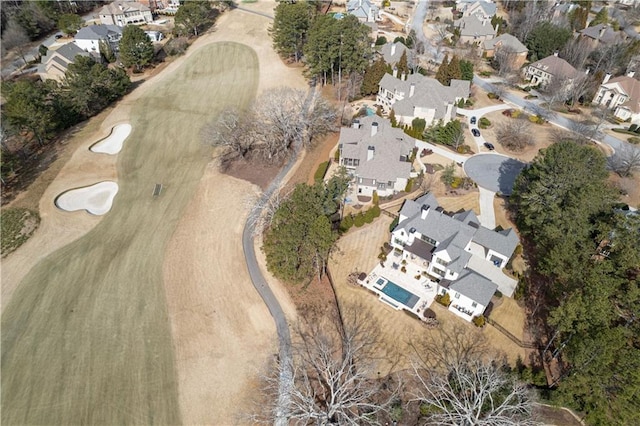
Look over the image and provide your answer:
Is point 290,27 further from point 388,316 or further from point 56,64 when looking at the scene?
point 388,316

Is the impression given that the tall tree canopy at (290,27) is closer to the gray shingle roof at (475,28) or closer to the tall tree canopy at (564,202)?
the gray shingle roof at (475,28)

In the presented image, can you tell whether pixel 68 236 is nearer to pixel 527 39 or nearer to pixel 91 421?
pixel 91 421

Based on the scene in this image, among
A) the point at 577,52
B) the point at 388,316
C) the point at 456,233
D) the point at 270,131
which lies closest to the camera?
the point at 388,316

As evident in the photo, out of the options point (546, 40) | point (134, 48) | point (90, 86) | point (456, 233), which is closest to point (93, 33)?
point (134, 48)

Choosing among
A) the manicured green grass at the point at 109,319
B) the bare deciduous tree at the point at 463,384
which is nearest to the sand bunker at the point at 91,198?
the manicured green grass at the point at 109,319

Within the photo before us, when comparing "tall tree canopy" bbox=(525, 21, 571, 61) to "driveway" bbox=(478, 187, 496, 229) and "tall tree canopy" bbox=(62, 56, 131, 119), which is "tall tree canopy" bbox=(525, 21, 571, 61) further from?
"tall tree canopy" bbox=(62, 56, 131, 119)

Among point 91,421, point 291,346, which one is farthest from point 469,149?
point 91,421
